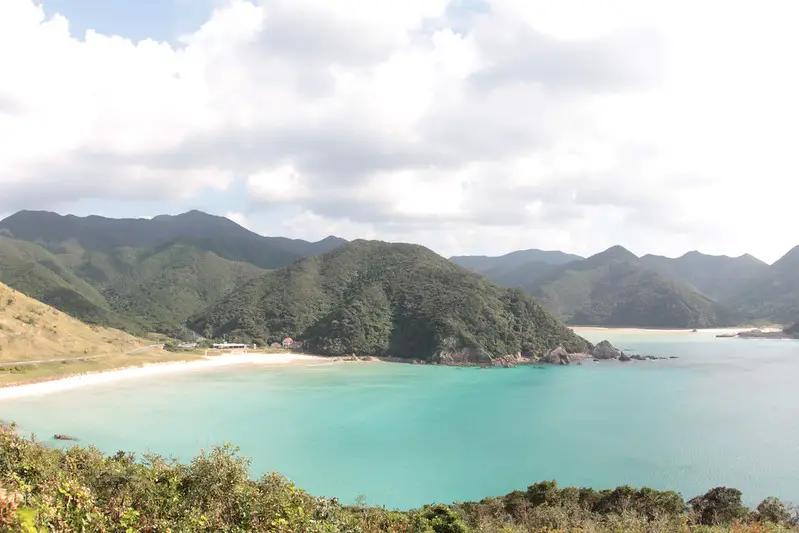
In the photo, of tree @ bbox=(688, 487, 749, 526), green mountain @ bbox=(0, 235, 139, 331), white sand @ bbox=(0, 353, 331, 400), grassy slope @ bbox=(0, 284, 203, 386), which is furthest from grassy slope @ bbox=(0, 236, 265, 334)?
tree @ bbox=(688, 487, 749, 526)

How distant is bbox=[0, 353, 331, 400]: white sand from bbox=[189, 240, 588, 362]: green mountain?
11.7 meters

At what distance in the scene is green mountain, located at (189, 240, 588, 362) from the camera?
11450cm

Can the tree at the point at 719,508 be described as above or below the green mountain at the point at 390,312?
below

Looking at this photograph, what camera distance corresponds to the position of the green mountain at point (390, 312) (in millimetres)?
114500

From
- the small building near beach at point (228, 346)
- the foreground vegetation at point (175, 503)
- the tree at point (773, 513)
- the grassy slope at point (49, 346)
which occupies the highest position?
the foreground vegetation at point (175, 503)

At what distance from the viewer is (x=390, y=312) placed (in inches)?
4998

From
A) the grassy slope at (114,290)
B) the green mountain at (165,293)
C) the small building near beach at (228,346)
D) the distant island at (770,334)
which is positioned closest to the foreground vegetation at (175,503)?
the small building near beach at (228,346)

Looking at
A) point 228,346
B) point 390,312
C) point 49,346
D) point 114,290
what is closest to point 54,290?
point 114,290

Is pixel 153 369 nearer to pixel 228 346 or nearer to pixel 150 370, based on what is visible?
pixel 150 370

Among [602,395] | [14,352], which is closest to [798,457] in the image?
[602,395]

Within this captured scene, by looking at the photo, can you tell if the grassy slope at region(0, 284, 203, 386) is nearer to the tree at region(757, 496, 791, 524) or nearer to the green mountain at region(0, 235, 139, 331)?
the green mountain at region(0, 235, 139, 331)

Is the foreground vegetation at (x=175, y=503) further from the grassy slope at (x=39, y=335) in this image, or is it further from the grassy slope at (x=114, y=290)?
the grassy slope at (x=114, y=290)

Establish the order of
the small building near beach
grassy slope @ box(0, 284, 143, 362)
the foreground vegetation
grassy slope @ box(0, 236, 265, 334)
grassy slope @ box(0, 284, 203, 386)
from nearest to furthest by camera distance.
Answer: the foreground vegetation < grassy slope @ box(0, 284, 203, 386) < grassy slope @ box(0, 284, 143, 362) < the small building near beach < grassy slope @ box(0, 236, 265, 334)

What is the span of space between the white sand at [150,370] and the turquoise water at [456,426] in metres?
3.94
